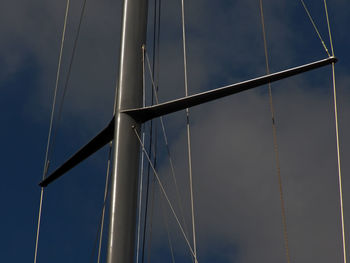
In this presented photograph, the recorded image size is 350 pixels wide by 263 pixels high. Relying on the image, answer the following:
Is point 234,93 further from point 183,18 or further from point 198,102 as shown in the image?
point 183,18

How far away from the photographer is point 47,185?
1006cm

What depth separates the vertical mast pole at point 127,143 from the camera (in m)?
7.42

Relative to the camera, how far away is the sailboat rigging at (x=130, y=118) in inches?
295

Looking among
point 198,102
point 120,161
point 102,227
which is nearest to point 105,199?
point 102,227

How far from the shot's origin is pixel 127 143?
802 centimetres

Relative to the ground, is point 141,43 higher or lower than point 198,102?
higher

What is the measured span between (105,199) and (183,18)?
9.41 feet

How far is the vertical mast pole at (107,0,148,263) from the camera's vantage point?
24.3 feet

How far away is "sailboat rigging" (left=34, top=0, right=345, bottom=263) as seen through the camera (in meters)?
7.50

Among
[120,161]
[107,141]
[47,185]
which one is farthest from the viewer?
[47,185]

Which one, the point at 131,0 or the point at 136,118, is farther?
the point at 131,0

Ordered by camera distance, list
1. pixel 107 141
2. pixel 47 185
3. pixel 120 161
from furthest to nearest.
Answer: pixel 47 185, pixel 107 141, pixel 120 161

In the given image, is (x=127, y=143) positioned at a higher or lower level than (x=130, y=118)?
lower

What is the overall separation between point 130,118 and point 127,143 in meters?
0.35
